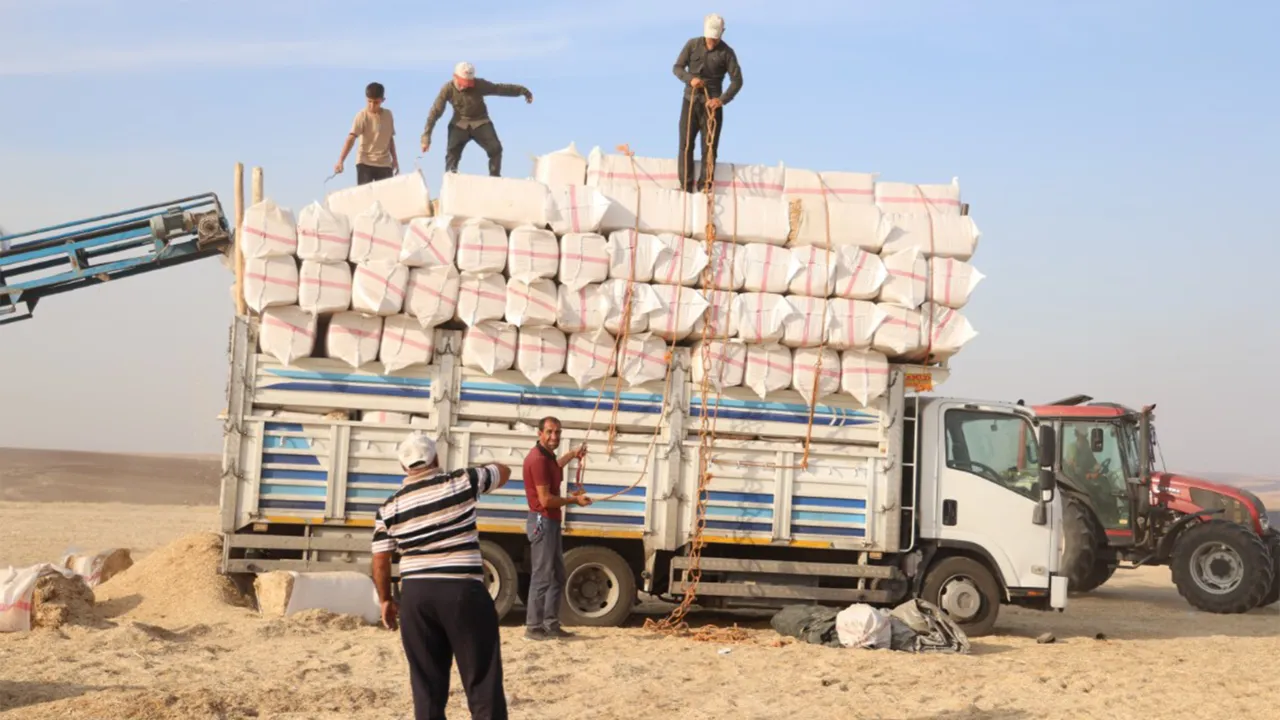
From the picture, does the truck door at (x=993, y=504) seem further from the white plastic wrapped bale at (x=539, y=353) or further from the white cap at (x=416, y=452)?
the white cap at (x=416, y=452)

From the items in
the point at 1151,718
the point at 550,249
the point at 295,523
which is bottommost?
the point at 1151,718

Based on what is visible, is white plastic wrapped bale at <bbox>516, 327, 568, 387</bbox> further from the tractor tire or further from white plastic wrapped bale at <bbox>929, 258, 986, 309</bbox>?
the tractor tire

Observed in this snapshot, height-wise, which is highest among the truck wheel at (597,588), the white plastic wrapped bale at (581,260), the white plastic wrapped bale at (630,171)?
the white plastic wrapped bale at (630,171)

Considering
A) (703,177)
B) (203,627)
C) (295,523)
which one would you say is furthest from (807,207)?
(203,627)

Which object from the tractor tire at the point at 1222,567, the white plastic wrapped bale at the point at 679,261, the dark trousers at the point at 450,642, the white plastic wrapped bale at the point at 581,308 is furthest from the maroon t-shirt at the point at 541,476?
the tractor tire at the point at 1222,567

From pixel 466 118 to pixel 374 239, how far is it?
2417 mm

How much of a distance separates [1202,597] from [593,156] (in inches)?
442

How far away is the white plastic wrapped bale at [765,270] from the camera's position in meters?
12.8

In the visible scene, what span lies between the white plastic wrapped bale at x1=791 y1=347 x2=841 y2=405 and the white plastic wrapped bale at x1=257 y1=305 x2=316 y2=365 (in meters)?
4.29

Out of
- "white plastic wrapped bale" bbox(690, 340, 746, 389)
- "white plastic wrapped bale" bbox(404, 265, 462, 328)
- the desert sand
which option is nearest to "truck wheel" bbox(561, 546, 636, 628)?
the desert sand

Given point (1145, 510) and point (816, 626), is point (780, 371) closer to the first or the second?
point (816, 626)

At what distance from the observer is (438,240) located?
1205cm

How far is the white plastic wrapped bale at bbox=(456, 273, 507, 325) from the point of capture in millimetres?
12109

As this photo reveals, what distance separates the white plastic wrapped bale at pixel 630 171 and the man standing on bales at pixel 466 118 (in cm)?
141
